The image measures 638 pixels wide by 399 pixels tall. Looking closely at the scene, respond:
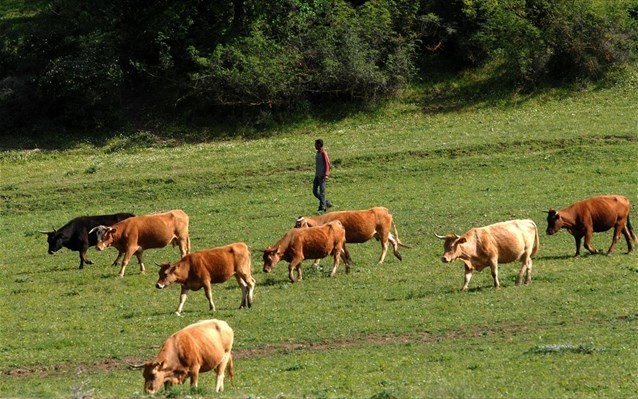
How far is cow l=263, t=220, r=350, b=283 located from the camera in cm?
2780

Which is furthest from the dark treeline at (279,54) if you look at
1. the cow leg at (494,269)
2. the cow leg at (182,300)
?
the cow leg at (182,300)

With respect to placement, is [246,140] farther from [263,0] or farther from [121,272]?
[121,272]

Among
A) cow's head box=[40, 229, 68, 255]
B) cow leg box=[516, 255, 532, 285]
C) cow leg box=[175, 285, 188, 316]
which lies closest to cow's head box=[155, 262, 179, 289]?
cow leg box=[175, 285, 188, 316]

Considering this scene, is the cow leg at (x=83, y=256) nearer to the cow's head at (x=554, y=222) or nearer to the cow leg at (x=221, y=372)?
the cow's head at (x=554, y=222)

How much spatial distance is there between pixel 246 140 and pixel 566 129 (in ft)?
48.0

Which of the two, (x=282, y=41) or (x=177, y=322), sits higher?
(x=282, y=41)

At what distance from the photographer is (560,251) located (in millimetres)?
30141

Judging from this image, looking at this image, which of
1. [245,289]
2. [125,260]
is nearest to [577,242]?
[245,289]

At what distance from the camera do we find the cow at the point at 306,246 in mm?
27797

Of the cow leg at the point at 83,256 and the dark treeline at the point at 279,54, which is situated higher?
the dark treeline at the point at 279,54

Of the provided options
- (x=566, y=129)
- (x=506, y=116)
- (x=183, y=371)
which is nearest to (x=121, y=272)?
(x=183, y=371)

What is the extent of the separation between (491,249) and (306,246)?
14.7ft

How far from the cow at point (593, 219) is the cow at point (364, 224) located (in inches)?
156

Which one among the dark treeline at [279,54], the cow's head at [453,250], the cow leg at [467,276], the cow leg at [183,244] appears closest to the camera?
the cow leg at [467,276]
